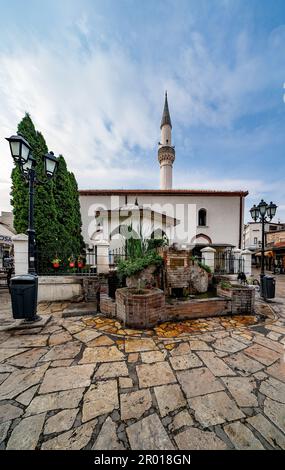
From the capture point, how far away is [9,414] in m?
1.55

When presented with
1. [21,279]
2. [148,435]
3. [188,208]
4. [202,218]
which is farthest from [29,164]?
[202,218]

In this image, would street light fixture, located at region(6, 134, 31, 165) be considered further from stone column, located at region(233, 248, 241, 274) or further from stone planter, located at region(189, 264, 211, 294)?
stone column, located at region(233, 248, 241, 274)

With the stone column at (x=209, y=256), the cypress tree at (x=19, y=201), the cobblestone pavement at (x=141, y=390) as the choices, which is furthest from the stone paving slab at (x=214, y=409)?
the cypress tree at (x=19, y=201)

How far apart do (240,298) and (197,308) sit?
119cm

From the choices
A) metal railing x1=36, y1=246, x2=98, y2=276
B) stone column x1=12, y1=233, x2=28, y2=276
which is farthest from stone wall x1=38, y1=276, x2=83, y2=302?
stone column x1=12, y1=233, x2=28, y2=276

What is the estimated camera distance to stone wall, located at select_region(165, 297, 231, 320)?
3659 mm

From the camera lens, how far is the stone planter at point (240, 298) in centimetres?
411

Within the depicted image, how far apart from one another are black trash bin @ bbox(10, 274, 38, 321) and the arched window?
13.8m

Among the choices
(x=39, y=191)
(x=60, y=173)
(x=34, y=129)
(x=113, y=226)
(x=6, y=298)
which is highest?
(x=34, y=129)

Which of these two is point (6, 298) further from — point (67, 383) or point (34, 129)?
point (34, 129)

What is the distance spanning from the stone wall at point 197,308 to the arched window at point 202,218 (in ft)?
38.2

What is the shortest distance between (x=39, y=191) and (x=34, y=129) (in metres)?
2.41

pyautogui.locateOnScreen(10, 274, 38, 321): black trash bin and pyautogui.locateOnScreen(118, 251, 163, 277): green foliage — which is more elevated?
pyautogui.locateOnScreen(118, 251, 163, 277): green foliage
